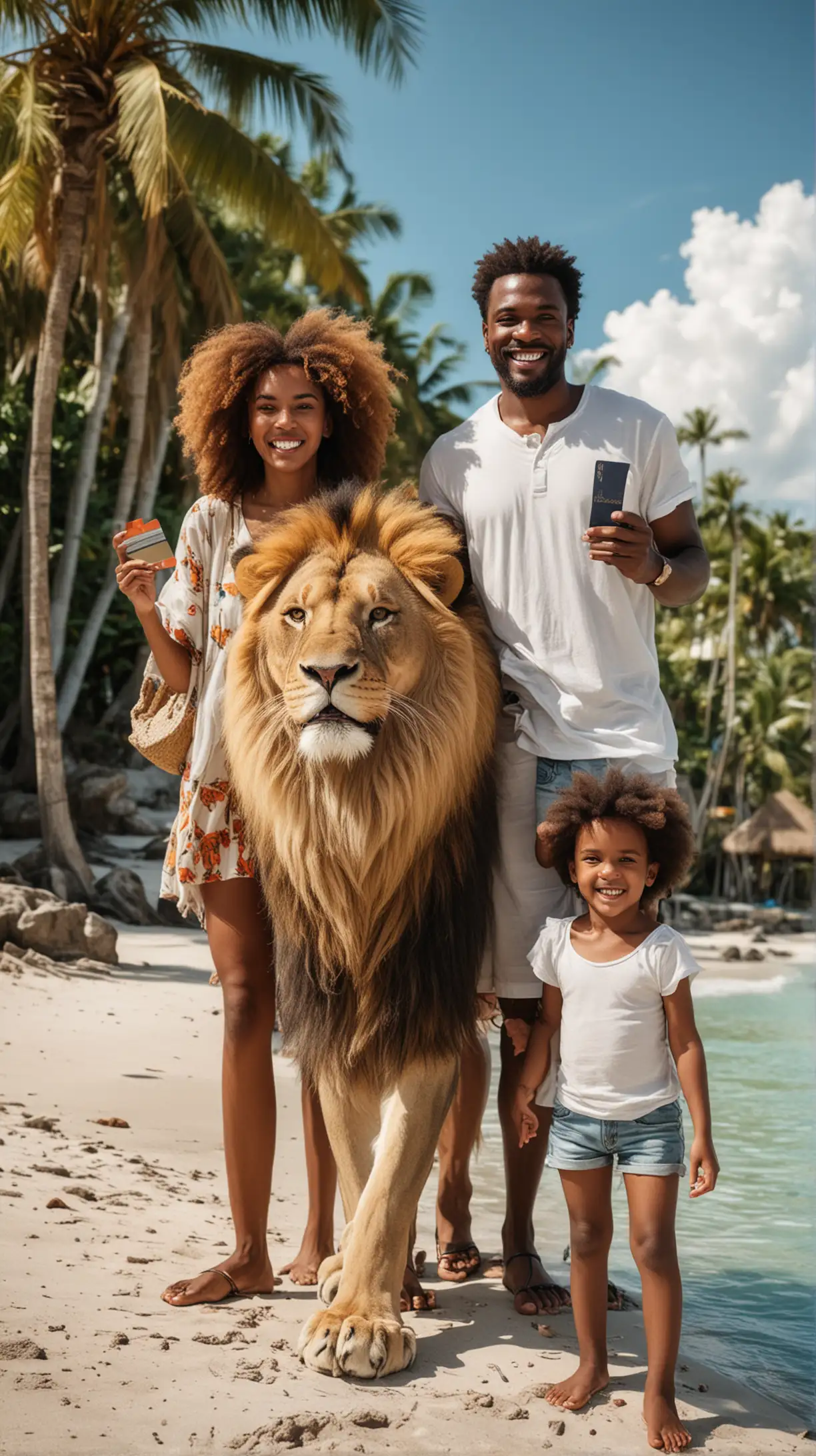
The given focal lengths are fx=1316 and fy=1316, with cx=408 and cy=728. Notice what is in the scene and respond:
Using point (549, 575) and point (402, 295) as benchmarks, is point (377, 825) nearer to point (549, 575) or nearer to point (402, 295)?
point (549, 575)

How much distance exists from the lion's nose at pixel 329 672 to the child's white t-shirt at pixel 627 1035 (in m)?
0.84

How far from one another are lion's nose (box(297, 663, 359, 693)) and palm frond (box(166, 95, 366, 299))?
11119 millimetres

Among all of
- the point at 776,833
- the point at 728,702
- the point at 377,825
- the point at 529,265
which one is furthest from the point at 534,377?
the point at 776,833

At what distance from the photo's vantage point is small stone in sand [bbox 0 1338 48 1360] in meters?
2.74

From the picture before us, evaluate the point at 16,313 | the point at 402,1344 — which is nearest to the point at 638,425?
the point at 402,1344

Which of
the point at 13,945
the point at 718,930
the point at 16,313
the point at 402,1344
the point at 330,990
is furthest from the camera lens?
the point at 718,930

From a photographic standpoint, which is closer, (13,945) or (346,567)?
(346,567)

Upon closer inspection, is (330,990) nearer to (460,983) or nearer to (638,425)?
(460,983)

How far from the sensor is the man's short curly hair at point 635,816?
9.59 ft

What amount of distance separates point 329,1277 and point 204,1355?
0.35 meters

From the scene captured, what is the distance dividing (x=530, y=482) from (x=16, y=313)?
55.2 ft

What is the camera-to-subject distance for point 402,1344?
293 cm

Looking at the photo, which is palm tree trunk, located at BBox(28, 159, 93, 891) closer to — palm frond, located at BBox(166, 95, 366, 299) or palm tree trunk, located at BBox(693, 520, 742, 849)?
palm frond, located at BBox(166, 95, 366, 299)

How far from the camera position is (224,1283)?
11.1 feet
